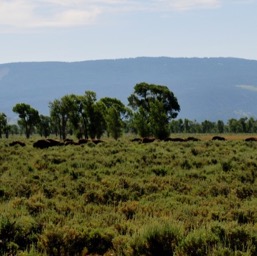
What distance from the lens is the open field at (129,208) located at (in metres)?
8.28

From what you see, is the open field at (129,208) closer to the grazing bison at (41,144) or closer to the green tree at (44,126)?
the grazing bison at (41,144)

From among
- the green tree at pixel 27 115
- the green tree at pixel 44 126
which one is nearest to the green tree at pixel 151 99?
the green tree at pixel 27 115

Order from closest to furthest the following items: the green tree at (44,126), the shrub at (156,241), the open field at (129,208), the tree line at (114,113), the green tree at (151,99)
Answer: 1. the shrub at (156,241)
2. the open field at (129,208)
3. the tree line at (114,113)
4. the green tree at (151,99)
5. the green tree at (44,126)

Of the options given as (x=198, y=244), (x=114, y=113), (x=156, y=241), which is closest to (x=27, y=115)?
(x=114, y=113)

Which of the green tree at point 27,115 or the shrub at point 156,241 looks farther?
the green tree at point 27,115

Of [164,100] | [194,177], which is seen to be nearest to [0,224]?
[194,177]

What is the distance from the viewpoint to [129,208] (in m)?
12.6

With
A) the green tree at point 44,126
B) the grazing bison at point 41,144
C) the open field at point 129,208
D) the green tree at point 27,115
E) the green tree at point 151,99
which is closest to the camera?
the open field at point 129,208

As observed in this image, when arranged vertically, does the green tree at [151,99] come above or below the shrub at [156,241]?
above

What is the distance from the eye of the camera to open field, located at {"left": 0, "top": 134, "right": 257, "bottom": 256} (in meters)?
8.28

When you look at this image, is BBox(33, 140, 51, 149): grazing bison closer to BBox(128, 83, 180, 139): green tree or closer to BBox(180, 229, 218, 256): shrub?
BBox(180, 229, 218, 256): shrub

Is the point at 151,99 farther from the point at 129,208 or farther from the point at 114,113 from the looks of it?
the point at 129,208

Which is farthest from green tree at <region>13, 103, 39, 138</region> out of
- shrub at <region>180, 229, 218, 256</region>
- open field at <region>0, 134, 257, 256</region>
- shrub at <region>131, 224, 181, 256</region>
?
shrub at <region>180, 229, 218, 256</region>

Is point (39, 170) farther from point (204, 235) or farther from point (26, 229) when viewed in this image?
point (204, 235)
